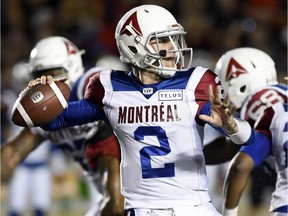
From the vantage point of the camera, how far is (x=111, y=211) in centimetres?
503

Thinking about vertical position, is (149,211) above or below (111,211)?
above

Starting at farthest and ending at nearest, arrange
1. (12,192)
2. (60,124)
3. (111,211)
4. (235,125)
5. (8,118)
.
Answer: (8,118) → (12,192) → (111,211) → (60,124) → (235,125)

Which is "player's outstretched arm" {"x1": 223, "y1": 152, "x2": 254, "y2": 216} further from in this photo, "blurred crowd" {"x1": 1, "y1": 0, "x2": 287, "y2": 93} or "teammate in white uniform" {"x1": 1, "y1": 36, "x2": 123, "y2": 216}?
"blurred crowd" {"x1": 1, "y1": 0, "x2": 287, "y2": 93}

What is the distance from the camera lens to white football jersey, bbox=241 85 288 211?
4469mm

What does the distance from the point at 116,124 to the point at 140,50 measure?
36 cm

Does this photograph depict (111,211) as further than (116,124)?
Yes

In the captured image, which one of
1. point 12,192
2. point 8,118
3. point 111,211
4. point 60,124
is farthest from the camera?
point 8,118

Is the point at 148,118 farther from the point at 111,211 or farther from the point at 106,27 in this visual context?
the point at 106,27

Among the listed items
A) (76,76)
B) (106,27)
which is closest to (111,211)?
(76,76)

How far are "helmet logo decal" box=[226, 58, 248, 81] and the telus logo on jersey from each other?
118 centimetres

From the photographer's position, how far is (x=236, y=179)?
4.48m

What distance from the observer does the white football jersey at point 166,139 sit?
3.92 metres

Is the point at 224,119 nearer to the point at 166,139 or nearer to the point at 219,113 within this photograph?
the point at 219,113

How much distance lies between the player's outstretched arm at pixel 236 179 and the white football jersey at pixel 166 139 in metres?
0.51
